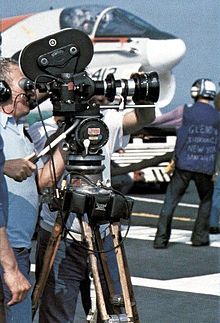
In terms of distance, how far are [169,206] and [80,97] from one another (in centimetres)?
583

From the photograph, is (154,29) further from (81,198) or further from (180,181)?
(81,198)

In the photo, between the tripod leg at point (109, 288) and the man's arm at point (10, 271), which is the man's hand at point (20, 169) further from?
the man's arm at point (10, 271)

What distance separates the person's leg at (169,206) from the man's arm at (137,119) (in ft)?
16.3

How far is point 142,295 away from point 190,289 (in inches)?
18.2

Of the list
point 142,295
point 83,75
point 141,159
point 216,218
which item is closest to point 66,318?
point 83,75

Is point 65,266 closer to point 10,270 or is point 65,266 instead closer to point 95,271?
point 95,271

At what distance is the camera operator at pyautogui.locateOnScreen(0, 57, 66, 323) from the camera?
16.9ft

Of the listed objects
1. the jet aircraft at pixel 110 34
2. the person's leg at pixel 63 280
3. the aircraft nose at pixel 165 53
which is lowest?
the aircraft nose at pixel 165 53

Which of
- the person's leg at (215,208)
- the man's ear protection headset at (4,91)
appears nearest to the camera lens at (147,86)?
the man's ear protection headset at (4,91)

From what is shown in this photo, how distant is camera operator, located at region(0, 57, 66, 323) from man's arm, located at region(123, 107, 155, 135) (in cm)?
55

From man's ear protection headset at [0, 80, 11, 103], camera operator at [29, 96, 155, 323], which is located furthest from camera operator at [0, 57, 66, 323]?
camera operator at [29, 96, 155, 323]

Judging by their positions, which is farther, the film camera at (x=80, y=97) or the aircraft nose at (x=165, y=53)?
the aircraft nose at (x=165, y=53)

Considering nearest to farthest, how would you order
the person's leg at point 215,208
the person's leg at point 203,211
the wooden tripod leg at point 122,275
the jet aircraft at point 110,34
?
1. the wooden tripod leg at point 122,275
2. the person's leg at point 203,211
3. the person's leg at point 215,208
4. the jet aircraft at point 110,34

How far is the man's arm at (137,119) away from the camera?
18.1 feet
